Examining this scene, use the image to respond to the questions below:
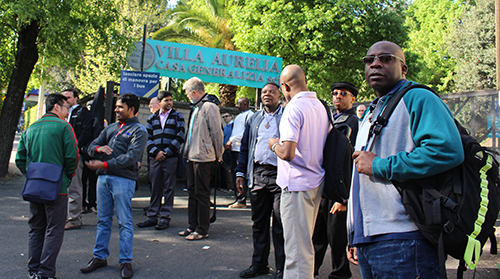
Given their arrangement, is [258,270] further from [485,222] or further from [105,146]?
[485,222]

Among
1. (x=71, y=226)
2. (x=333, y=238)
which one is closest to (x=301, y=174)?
(x=333, y=238)

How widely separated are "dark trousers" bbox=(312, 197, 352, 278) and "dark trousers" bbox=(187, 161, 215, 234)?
6.16ft

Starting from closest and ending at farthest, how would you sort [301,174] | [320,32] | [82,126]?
[301,174], [82,126], [320,32]

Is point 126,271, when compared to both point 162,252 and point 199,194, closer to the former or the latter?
point 162,252

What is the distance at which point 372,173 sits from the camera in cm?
183

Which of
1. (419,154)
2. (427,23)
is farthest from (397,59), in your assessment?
(427,23)

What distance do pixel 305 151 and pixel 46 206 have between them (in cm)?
262

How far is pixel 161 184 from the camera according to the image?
634cm

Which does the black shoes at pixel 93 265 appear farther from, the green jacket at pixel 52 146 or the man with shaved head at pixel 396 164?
the man with shaved head at pixel 396 164

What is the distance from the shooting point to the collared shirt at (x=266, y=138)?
4.12 m

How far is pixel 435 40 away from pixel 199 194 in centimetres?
3452

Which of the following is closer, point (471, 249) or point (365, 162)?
point (471, 249)

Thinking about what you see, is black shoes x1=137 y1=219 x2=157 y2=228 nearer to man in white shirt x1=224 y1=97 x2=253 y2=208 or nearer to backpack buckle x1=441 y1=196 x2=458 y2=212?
man in white shirt x1=224 y1=97 x2=253 y2=208

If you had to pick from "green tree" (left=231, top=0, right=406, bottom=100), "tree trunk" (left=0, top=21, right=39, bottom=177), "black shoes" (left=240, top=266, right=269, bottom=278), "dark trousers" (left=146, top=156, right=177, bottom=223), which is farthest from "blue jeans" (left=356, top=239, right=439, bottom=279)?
"green tree" (left=231, top=0, right=406, bottom=100)
